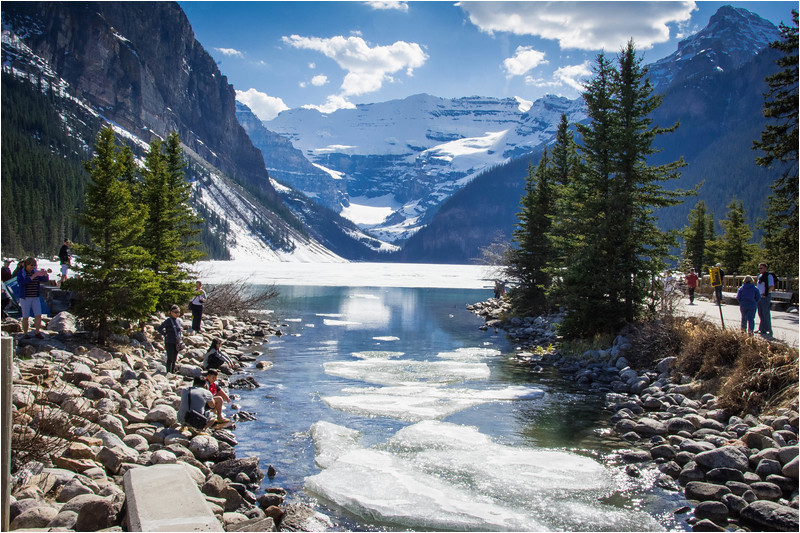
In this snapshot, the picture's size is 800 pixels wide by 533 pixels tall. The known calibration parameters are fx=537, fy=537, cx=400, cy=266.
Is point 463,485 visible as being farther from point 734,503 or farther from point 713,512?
point 734,503

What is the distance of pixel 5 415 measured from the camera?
15.8ft

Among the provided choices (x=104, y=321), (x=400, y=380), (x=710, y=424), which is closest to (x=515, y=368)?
(x=400, y=380)

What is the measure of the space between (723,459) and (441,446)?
5.55 meters

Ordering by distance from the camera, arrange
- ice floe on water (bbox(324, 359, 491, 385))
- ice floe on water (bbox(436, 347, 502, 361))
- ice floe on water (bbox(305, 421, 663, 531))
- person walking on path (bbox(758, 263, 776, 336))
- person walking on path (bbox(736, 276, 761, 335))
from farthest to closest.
→ ice floe on water (bbox(436, 347, 502, 361)), ice floe on water (bbox(324, 359, 491, 385)), person walking on path (bbox(758, 263, 776, 336)), person walking on path (bbox(736, 276, 761, 335)), ice floe on water (bbox(305, 421, 663, 531))

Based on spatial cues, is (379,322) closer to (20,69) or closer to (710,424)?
(710,424)

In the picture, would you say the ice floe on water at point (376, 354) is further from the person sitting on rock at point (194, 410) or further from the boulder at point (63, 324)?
the person sitting on rock at point (194, 410)

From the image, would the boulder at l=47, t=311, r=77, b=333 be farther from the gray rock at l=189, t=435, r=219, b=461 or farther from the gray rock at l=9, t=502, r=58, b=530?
the gray rock at l=9, t=502, r=58, b=530

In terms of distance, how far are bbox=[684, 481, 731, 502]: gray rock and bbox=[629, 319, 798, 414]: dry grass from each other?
3.75 m

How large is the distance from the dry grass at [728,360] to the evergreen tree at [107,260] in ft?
56.4

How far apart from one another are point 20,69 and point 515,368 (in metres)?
192

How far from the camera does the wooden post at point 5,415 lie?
463 centimetres

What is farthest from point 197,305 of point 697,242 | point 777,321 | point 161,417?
point 697,242

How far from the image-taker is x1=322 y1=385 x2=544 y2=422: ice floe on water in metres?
15.0

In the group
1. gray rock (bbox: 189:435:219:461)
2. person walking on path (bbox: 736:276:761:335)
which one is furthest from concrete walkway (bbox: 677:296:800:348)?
gray rock (bbox: 189:435:219:461)
